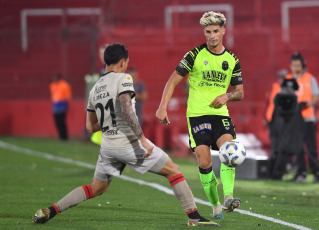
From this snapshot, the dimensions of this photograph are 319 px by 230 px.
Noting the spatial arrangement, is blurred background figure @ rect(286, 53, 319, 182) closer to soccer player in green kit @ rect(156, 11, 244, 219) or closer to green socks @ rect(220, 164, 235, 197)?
soccer player in green kit @ rect(156, 11, 244, 219)

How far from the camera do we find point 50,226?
25.6ft

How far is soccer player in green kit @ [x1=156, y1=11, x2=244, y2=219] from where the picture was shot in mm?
8477

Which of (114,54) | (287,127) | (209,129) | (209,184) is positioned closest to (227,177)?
(209,184)

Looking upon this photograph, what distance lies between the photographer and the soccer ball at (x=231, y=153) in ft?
27.3

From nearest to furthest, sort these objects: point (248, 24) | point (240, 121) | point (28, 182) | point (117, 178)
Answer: point (28, 182)
point (117, 178)
point (240, 121)
point (248, 24)

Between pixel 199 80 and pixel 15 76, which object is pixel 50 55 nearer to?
pixel 15 76

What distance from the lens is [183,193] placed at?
7.68 meters

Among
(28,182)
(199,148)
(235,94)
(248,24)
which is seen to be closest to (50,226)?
(199,148)

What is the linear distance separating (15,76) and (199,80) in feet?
66.2

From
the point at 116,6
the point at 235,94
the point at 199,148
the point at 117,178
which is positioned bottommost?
the point at 117,178

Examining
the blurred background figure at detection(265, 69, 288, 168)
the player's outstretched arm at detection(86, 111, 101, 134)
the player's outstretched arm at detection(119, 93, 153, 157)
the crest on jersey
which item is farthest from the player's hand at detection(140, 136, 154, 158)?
the blurred background figure at detection(265, 69, 288, 168)

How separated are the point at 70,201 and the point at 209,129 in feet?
5.59

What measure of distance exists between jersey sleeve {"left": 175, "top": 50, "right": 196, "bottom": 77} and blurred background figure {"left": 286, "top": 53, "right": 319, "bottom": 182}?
568 centimetres

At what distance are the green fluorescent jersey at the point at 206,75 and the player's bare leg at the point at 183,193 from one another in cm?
106
